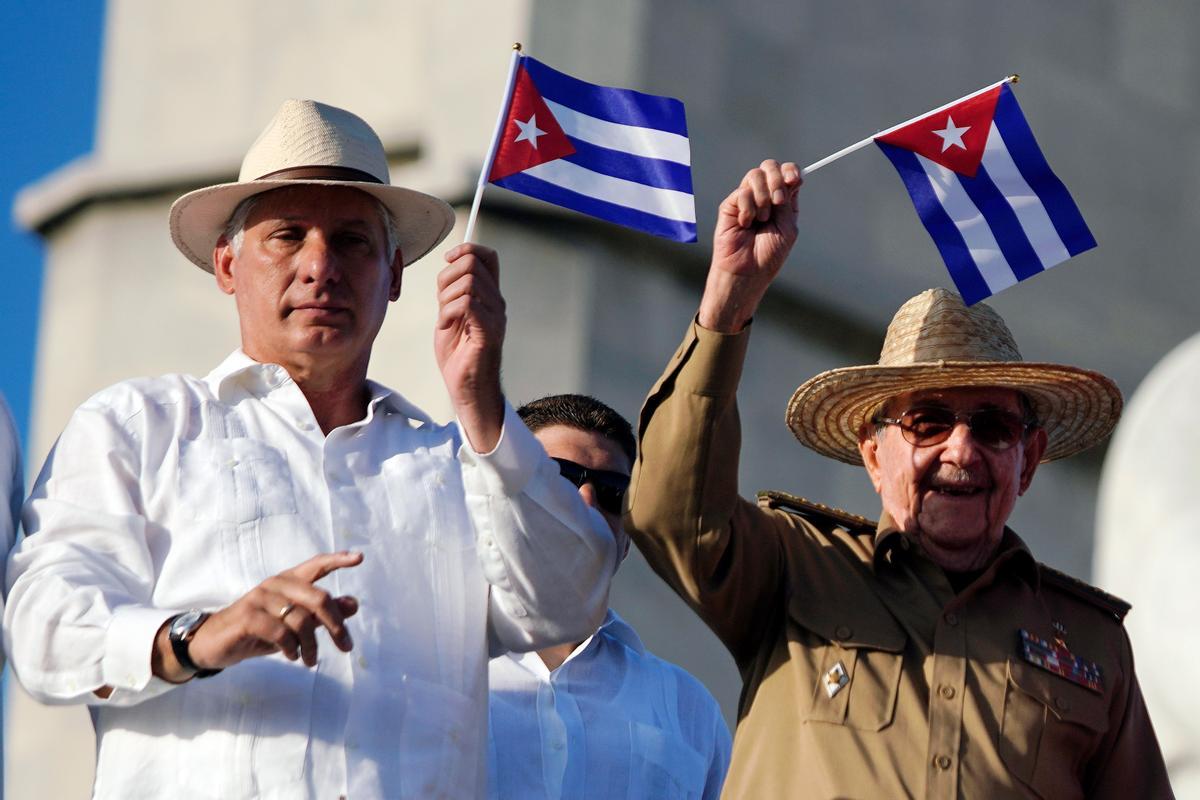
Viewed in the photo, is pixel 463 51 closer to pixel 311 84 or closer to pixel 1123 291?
pixel 311 84

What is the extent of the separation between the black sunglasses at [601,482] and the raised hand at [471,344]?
1.00 meters

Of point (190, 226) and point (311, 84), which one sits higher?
point (311, 84)

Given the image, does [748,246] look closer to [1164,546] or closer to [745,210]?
[745,210]

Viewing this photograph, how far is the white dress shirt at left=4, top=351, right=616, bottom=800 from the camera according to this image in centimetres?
433

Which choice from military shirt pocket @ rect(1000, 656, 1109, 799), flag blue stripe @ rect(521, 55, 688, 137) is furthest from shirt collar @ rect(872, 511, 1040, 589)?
flag blue stripe @ rect(521, 55, 688, 137)

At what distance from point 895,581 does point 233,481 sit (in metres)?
1.29

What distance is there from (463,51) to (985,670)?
4432 mm

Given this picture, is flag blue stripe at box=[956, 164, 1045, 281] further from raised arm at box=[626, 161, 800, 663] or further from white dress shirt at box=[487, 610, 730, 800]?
white dress shirt at box=[487, 610, 730, 800]

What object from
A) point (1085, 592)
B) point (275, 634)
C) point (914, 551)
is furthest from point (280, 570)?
point (1085, 592)

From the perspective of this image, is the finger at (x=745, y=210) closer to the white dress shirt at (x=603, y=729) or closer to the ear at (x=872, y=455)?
the ear at (x=872, y=455)

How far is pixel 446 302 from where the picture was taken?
450 cm

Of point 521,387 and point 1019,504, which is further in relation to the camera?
point 1019,504

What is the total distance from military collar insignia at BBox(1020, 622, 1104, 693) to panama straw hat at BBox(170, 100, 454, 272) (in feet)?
4.82

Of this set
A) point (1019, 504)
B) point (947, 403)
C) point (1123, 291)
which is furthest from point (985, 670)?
point (1123, 291)
